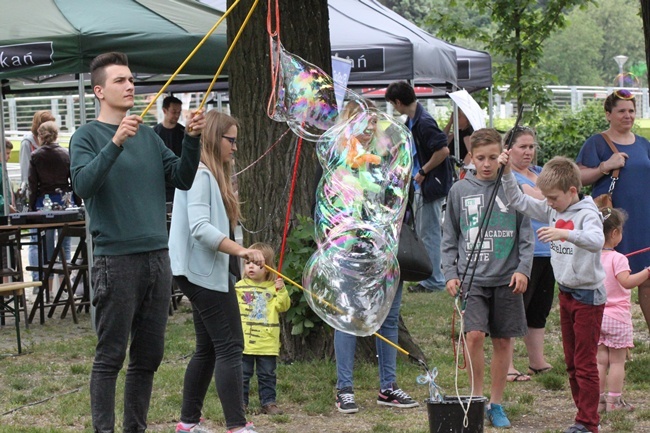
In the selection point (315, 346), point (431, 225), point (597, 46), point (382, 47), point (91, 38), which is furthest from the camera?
point (597, 46)

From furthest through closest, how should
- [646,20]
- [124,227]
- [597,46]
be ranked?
[597,46]
[646,20]
[124,227]

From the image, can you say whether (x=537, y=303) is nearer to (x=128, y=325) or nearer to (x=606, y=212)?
(x=606, y=212)

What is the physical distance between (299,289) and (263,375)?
1.11m

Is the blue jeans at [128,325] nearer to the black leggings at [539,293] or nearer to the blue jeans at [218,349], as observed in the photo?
the blue jeans at [218,349]

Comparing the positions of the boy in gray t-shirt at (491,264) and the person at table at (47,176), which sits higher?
the person at table at (47,176)

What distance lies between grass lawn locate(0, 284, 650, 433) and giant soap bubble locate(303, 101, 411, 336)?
87 centimetres

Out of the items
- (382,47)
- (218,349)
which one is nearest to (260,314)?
(218,349)

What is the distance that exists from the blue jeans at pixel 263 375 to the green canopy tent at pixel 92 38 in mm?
4010

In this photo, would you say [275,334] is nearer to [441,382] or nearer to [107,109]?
[441,382]

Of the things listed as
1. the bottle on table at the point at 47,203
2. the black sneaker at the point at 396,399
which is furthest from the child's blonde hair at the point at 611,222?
the bottle on table at the point at 47,203

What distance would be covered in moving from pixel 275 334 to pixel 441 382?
1.38m

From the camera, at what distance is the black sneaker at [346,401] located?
20.8ft

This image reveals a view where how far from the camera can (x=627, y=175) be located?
23.6 feet

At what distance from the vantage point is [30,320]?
1058 centimetres
